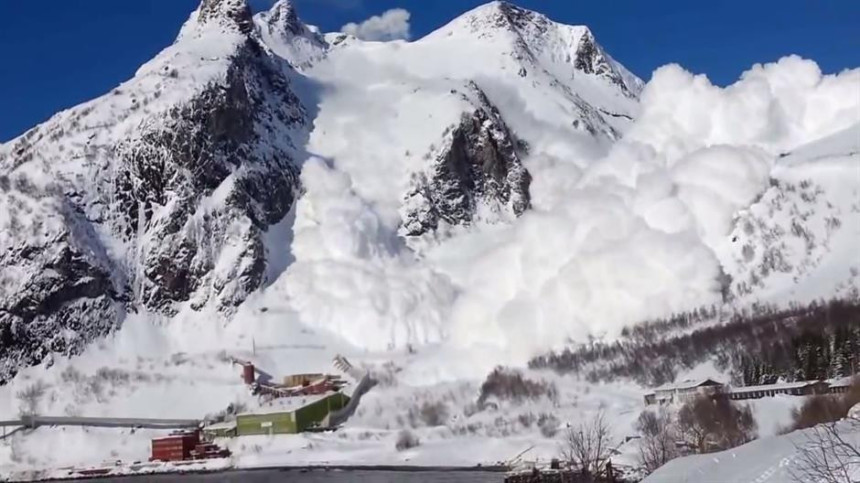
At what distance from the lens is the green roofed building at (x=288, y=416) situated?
11207 centimetres

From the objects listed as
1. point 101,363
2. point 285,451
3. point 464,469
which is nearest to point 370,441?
point 285,451

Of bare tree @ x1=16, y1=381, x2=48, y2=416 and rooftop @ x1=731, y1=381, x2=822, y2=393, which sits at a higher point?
bare tree @ x1=16, y1=381, x2=48, y2=416

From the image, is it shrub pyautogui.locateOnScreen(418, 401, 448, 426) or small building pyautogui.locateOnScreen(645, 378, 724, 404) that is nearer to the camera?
small building pyautogui.locateOnScreen(645, 378, 724, 404)

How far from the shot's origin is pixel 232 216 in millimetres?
158875

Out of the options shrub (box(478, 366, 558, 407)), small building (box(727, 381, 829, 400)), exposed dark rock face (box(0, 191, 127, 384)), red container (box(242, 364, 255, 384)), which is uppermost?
exposed dark rock face (box(0, 191, 127, 384))

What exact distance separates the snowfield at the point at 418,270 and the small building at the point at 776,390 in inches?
476

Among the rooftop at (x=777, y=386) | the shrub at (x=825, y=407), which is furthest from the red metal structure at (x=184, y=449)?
the shrub at (x=825, y=407)

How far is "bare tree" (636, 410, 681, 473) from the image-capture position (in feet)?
223

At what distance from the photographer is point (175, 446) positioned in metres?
111

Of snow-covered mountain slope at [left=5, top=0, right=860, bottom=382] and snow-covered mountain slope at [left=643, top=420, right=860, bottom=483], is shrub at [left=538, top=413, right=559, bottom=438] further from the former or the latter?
snow-covered mountain slope at [left=643, top=420, right=860, bottom=483]

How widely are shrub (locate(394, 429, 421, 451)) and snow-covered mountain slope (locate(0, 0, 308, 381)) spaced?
53047 millimetres

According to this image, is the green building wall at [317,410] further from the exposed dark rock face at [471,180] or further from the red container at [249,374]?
the exposed dark rock face at [471,180]

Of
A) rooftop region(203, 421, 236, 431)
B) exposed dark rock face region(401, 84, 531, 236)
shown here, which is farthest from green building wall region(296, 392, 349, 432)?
exposed dark rock face region(401, 84, 531, 236)

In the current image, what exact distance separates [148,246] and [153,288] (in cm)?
657
